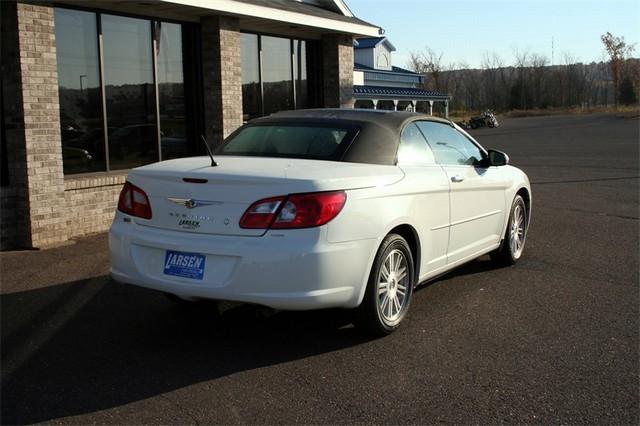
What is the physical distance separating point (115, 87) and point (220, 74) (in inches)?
78.1

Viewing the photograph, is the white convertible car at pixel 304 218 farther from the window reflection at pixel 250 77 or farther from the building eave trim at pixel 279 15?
the window reflection at pixel 250 77

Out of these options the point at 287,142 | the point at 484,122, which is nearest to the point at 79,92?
the point at 287,142

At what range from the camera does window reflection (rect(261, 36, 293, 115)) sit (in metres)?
13.5

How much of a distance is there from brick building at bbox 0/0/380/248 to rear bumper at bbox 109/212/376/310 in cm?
454

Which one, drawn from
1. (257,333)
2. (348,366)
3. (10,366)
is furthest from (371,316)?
(10,366)

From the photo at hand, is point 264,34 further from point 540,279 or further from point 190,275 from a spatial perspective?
point 190,275

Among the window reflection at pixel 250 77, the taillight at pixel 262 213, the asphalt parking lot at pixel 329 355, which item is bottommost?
the asphalt parking lot at pixel 329 355

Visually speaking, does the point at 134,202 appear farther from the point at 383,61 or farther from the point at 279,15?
the point at 383,61

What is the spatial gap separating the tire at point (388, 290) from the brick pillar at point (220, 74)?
6.99 meters

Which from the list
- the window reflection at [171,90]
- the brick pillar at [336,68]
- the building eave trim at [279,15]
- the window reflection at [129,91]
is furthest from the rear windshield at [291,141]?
the brick pillar at [336,68]

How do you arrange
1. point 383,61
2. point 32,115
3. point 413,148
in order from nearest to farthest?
point 413,148, point 32,115, point 383,61

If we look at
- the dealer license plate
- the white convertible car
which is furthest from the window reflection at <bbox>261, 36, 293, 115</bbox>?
the dealer license plate

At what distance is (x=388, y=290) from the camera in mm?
5102

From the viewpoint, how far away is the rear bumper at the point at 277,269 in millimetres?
4402
